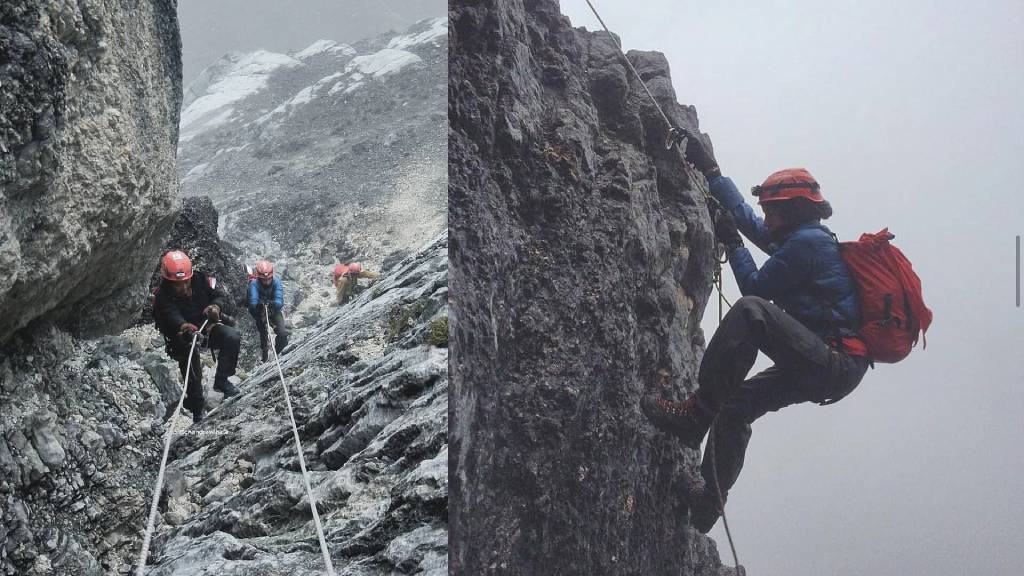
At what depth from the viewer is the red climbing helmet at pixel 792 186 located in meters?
3.39

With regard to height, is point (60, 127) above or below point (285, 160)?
below

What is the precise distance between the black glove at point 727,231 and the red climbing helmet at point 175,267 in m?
5.38

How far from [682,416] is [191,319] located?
6.16m

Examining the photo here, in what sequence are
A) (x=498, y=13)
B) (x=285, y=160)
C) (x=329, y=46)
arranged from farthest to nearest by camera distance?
(x=329, y=46), (x=285, y=160), (x=498, y=13)

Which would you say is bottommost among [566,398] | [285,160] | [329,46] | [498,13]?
[566,398]

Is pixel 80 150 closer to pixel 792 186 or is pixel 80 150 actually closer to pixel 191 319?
pixel 792 186

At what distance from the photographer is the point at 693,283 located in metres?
3.63

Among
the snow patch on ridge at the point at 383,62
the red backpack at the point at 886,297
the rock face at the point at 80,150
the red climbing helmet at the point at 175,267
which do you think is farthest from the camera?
the snow patch on ridge at the point at 383,62

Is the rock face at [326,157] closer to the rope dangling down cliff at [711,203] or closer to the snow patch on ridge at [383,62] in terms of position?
the snow patch on ridge at [383,62]

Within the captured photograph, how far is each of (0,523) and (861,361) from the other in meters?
4.75

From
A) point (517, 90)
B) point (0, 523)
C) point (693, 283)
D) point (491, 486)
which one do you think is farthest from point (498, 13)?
point (0, 523)

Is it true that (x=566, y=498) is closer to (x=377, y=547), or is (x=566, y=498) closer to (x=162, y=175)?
(x=377, y=547)

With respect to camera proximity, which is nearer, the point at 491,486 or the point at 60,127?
the point at 491,486

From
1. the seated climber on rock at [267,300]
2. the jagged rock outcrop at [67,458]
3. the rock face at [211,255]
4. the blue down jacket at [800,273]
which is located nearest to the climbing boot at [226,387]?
the jagged rock outcrop at [67,458]
